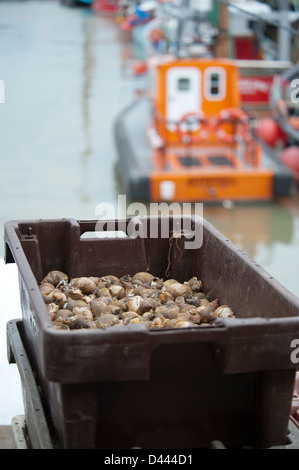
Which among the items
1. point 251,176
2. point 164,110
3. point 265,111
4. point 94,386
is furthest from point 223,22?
point 94,386

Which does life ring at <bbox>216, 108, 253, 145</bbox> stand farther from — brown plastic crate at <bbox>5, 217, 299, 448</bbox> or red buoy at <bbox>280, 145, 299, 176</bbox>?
brown plastic crate at <bbox>5, 217, 299, 448</bbox>

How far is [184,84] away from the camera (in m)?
10.4

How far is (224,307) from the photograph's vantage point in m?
2.66

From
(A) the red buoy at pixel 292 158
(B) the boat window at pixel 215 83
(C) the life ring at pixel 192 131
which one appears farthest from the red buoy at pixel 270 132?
(C) the life ring at pixel 192 131

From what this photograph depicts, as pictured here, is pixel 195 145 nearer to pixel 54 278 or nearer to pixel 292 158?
pixel 292 158

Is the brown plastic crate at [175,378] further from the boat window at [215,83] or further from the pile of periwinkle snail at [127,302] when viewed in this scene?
the boat window at [215,83]

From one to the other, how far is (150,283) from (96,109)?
12.3m

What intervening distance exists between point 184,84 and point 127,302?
8.04 metres

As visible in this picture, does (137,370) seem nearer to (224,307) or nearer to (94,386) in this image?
(94,386)

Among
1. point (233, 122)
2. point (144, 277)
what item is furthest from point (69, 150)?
point (144, 277)

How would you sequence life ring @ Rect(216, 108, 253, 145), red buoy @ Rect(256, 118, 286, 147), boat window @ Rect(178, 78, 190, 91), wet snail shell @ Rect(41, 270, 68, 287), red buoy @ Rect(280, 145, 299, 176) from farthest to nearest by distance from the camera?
red buoy @ Rect(256, 118, 286, 147) → boat window @ Rect(178, 78, 190, 91) → red buoy @ Rect(280, 145, 299, 176) → life ring @ Rect(216, 108, 253, 145) → wet snail shell @ Rect(41, 270, 68, 287)

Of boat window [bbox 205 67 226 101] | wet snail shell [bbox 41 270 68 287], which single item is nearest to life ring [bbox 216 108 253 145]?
boat window [bbox 205 67 226 101]

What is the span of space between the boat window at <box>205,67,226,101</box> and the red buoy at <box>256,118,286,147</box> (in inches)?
50.0

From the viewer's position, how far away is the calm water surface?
25.7 ft
